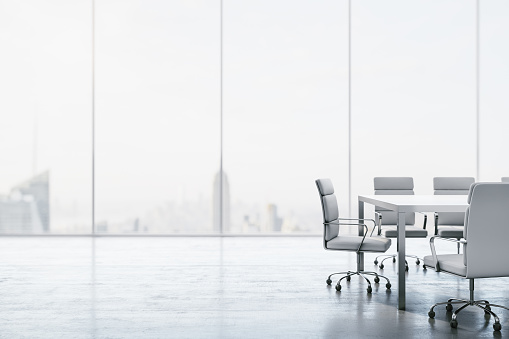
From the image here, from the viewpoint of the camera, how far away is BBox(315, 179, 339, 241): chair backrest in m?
4.25

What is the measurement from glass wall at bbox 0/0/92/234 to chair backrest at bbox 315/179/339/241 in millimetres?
4607

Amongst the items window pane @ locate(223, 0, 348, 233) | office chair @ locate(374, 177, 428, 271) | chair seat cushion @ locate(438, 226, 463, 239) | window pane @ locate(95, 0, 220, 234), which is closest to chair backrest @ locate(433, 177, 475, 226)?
office chair @ locate(374, 177, 428, 271)

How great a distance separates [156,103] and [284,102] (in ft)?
6.72

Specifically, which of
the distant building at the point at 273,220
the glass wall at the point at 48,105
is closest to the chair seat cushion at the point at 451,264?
the distant building at the point at 273,220

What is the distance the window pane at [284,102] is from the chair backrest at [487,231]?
454 centimetres

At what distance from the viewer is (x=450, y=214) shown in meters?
5.65

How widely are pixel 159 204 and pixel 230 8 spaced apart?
3.34 metres

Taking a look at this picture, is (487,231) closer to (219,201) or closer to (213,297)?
(213,297)

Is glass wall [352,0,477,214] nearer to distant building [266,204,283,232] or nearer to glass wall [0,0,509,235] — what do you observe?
glass wall [0,0,509,235]

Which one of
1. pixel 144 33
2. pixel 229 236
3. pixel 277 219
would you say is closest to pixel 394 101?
pixel 277 219

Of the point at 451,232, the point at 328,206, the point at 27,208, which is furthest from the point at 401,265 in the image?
the point at 27,208

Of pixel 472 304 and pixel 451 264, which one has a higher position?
pixel 451 264

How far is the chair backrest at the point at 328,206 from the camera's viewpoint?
13.9 feet

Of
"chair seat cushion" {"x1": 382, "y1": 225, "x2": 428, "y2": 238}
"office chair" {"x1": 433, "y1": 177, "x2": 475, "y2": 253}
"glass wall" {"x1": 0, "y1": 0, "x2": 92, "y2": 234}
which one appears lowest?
"chair seat cushion" {"x1": 382, "y1": 225, "x2": 428, "y2": 238}
